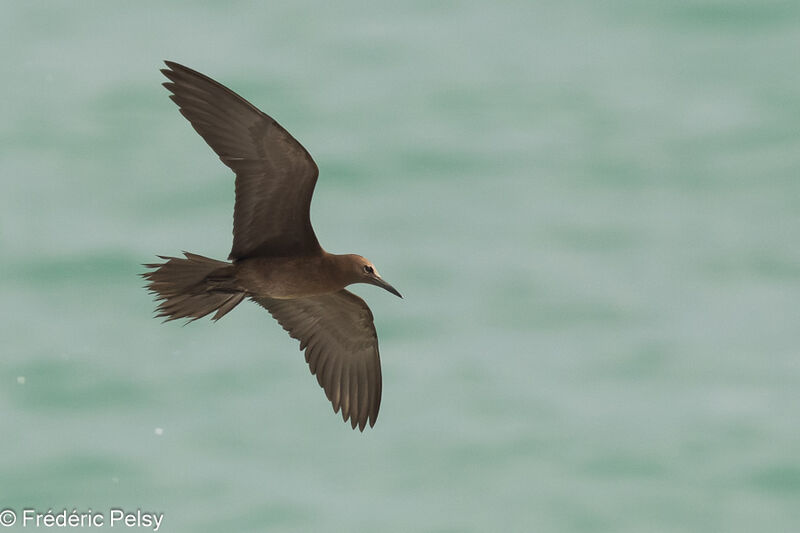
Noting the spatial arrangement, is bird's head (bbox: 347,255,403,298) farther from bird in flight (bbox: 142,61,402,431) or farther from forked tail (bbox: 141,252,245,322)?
forked tail (bbox: 141,252,245,322)

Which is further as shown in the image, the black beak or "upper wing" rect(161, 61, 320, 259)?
the black beak

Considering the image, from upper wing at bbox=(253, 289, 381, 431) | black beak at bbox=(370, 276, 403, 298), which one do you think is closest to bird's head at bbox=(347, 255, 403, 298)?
black beak at bbox=(370, 276, 403, 298)

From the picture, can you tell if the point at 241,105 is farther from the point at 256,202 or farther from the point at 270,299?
the point at 270,299

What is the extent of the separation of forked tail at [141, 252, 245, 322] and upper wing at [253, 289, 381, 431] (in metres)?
1.37

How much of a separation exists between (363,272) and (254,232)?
0.96m

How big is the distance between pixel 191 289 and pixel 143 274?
426mm

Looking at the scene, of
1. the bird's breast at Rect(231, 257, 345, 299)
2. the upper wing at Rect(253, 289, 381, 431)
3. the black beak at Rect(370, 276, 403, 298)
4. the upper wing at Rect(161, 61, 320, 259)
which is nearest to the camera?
the upper wing at Rect(161, 61, 320, 259)

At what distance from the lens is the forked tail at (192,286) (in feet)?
37.0

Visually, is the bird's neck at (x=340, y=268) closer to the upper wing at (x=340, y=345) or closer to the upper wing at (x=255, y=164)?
the upper wing at (x=255, y=164)

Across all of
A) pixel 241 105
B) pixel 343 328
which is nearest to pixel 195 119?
pixel 241 105

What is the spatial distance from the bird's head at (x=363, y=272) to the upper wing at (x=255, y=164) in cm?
33

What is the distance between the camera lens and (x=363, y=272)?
39.2 feet

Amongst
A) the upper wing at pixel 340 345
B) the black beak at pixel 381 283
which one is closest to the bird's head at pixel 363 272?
the black beak at pixel 381 283

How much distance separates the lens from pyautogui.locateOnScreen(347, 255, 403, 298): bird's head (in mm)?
11875
